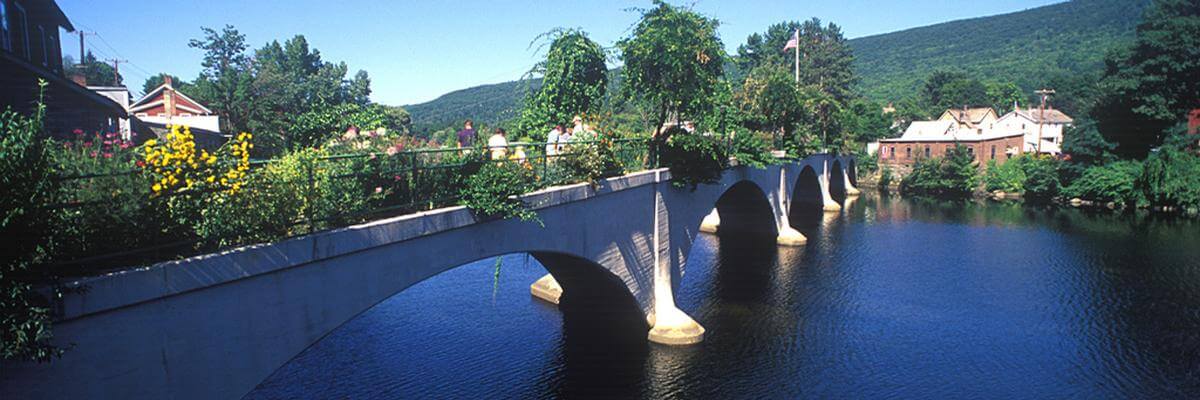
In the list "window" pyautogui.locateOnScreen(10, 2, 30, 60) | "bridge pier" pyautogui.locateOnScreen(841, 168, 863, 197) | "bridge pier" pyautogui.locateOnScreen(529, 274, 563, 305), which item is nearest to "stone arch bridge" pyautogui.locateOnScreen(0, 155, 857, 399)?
"bridge pier" pyautogui.locateOnScreen(529, 274, 563, 305)

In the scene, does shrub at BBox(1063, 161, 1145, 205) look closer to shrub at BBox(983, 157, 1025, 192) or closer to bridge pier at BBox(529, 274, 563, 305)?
shrub at BBox(983, 157, 1025, 192)

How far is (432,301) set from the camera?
27.0m

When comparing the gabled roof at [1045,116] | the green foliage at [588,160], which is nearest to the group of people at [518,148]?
the green foliage at [588,160]

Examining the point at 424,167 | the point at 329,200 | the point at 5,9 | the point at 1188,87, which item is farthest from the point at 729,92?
the point at 1188,87

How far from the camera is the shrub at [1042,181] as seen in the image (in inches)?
2445

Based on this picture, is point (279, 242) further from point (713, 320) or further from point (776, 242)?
point (776, 242)

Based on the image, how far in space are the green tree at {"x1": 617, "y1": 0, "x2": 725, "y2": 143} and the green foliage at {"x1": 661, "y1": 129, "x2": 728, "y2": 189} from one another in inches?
18.4

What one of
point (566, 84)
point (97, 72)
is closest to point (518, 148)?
point (566, 84)

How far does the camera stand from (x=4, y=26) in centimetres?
2370

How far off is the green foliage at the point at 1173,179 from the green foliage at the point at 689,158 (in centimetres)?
4654

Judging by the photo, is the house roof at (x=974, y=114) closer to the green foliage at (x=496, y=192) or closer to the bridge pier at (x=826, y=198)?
the bridge pier at (x=826, y=198)

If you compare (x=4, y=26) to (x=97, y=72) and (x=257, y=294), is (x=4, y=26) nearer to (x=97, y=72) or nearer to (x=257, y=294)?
(x=257, y=294)

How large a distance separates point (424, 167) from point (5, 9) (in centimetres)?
2072

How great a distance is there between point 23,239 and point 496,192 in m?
8.09
